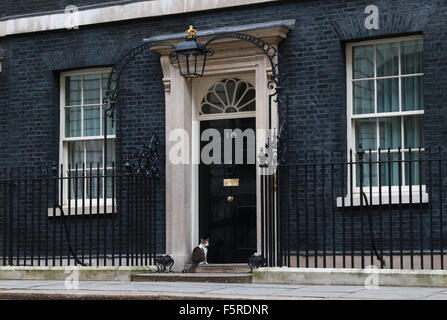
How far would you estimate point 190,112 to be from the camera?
44.5 ft

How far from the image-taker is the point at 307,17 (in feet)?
41.9

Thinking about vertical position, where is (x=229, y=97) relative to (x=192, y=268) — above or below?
above

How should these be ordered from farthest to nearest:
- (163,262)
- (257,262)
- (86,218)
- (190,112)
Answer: (86,218) < (190,112) < (163,262) < (257,262)

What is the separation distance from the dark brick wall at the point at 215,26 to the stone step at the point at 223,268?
0.92 m

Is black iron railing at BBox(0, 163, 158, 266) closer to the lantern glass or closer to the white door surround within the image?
the white door surround

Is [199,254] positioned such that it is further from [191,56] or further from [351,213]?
[191,56]

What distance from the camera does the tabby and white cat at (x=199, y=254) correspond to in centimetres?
1314

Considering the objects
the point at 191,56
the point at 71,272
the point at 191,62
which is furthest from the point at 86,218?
the point at 191,56

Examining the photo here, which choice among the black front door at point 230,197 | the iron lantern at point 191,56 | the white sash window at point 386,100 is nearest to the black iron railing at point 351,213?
the white sash window at point 386,100

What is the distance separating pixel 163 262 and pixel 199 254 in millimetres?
705

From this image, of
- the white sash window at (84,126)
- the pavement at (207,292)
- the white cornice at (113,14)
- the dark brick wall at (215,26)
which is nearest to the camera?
the pavement at (207,292)

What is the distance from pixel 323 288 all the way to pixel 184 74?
161 inches

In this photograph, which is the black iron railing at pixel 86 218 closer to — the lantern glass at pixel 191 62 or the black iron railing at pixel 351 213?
the lantern glass at pixel 191 62

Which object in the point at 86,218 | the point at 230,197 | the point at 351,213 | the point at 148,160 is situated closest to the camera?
the point at 351,213
